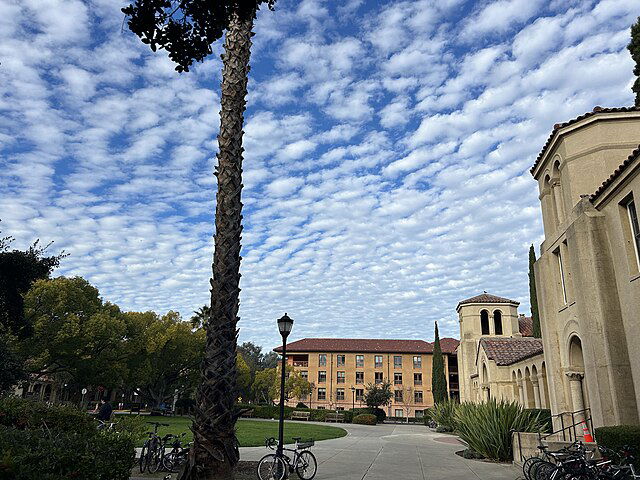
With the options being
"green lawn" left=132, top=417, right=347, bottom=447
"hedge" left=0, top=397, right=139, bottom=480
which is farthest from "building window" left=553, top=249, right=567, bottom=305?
"hedge" left=0, top=397, right=139, bottom=480

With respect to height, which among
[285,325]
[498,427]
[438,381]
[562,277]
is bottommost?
[498,427]

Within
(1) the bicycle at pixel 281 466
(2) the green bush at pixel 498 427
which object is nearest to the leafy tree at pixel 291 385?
(2) the green bush at pixel 498 427

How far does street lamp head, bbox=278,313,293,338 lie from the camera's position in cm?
1338

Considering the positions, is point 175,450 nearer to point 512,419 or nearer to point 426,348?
point 512,419

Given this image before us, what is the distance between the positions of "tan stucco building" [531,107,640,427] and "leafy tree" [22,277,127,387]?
2955 cm

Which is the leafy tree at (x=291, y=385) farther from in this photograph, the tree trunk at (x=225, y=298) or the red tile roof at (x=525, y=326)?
the tree trunk at (x=225, y=298)

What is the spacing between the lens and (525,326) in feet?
189

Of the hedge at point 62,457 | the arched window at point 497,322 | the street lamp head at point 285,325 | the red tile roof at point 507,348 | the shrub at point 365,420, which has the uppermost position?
the arched window at point 497,322

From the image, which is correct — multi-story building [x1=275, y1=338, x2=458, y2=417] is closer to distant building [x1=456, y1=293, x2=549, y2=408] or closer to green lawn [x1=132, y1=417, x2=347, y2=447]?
distant building [x1=456, y1=293, x2=549, y2=408]

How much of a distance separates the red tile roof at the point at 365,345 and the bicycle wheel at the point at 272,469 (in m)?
68.8

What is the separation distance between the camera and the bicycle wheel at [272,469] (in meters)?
10.3

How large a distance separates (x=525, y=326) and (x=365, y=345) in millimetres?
30097

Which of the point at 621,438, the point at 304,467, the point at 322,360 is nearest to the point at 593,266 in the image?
the point at 621,438

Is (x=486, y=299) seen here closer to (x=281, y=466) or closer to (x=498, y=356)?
(x=498, y=356)
